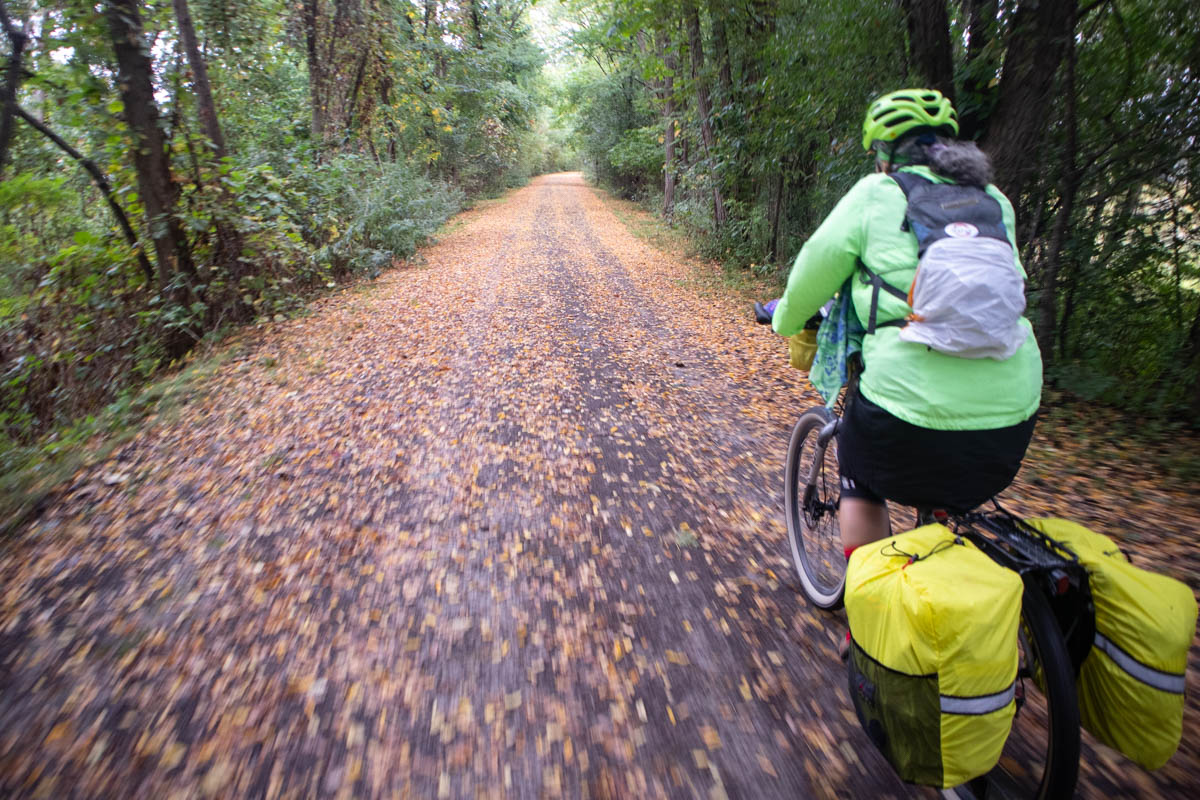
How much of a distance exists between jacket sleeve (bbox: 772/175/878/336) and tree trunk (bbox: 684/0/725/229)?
1047 cm

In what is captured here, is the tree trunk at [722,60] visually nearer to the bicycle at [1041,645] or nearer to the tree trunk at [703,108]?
the tree trunk at [703,108]

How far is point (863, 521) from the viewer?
7.09 feet

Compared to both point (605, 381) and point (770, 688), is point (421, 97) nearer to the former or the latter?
point (605, 381)

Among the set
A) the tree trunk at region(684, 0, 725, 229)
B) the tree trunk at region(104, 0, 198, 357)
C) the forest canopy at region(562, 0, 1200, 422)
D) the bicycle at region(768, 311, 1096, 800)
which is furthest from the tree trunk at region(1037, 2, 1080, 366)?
the tree trunk at region(104, 0, 198, 357)

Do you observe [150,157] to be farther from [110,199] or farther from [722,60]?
[722,60]

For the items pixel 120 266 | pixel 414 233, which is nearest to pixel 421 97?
pixel 414 233

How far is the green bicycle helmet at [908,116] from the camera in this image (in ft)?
6.25

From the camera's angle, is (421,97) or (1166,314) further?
(421,97)

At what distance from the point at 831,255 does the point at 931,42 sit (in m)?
5.13

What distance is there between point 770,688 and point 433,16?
22.0 m

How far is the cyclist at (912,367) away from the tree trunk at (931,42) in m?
4.47

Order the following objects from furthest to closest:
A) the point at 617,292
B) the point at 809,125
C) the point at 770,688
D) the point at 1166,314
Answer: the point at 617,292 < the point at 809,125 < the point at 1166,314 < the point at 770,688

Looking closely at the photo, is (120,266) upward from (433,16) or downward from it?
downward

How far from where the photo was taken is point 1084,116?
196 inches
